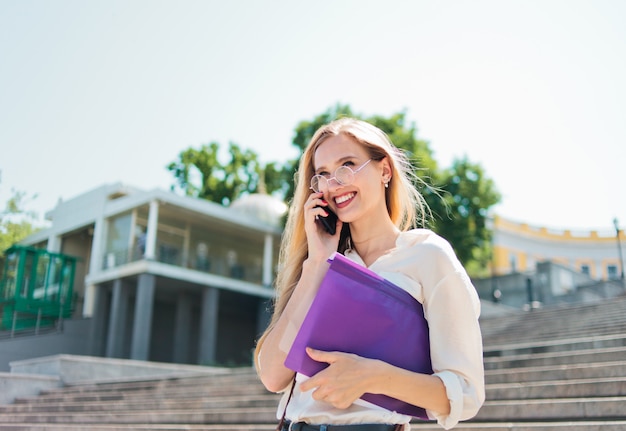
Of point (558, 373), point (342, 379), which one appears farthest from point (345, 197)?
point (558, 373)

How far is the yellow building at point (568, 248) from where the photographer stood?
160 feet

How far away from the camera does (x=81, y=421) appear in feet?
29.7

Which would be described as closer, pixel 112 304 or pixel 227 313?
pixel 112 304

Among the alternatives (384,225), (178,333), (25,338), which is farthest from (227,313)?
(384,225)

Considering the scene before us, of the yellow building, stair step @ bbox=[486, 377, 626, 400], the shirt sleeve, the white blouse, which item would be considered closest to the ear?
the white blouse

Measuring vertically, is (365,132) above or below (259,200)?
below

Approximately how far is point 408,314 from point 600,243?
5478 cm

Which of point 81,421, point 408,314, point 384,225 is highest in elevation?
point 384,225

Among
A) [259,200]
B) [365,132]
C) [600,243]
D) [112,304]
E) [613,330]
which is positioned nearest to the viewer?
[365,132]

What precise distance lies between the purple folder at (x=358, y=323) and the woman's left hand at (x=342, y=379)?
0.06 m

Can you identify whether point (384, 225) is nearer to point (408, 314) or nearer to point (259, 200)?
point (408, 314)

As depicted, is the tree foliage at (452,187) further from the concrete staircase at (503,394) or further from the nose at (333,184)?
the nose at (333,184)

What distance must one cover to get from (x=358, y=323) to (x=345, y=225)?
0.55 meters

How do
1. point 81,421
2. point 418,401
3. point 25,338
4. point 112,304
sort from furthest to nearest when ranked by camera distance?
point 112,304 < point 25,338 < point 81,421 < point 418,401
